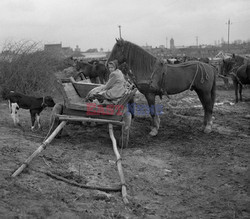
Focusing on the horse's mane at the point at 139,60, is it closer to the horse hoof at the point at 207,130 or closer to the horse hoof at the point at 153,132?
the horse hoof at the point at 153,132

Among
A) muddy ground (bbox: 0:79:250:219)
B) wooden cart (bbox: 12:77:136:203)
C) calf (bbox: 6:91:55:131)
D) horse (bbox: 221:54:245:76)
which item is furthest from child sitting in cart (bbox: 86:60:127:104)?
horse (bbox: 221:54:245:76)

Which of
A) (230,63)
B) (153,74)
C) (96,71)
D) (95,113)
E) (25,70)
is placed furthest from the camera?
(230,63)

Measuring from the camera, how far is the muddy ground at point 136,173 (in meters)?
4.18

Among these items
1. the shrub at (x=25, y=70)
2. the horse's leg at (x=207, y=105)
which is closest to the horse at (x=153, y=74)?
the horse's leg at (x=207, y=105)

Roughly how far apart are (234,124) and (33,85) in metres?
8.19

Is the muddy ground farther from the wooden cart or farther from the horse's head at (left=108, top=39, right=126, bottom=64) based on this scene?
the horse's head at (left=108, top=39, right=126, bottom=64)

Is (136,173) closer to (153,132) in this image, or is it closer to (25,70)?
(153,132)

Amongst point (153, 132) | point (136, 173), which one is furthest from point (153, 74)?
point (136, 173)

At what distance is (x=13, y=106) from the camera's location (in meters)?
8.37

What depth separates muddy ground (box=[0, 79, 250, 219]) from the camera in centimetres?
418

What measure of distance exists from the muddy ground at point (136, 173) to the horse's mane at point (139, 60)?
159 centimetres

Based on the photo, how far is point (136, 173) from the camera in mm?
5777

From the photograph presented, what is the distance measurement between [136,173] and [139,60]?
3.40 m

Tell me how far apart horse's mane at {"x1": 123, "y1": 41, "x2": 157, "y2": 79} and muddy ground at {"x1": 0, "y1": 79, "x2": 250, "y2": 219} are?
1587mm
